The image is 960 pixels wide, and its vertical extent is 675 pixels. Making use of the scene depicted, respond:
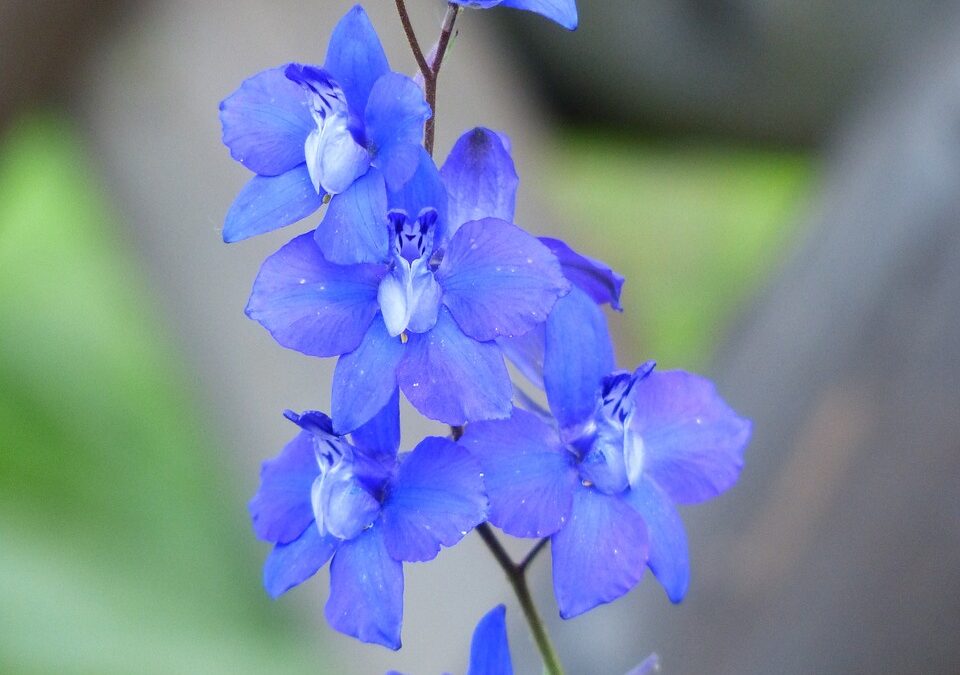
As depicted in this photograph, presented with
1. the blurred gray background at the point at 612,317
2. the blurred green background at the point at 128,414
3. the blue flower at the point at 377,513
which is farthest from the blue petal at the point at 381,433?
the blurred green background at the point at 128,414

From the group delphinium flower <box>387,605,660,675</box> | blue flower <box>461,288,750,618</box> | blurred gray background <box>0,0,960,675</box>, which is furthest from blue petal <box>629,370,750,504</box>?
blurred gray background <box>0,0,960,675</box>

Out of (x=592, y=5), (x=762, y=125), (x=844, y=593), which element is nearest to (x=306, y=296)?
(x=844, y=593)

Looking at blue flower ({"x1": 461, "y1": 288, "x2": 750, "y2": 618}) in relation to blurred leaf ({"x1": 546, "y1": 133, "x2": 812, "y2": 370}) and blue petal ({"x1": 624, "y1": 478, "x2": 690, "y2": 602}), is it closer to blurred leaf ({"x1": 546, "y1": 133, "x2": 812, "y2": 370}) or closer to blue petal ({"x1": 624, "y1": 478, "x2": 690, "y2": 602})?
blue petal ({"x1": 624, "y1": 478, "x2": 690, "y2": 602})

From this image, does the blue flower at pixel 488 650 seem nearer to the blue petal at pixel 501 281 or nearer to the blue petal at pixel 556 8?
the blue petal at pixel 501 281

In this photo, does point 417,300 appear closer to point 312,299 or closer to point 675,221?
point 312,299

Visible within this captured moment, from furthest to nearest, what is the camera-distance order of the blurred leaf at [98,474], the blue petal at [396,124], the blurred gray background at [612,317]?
1. the blurred leaf at [98,474]
2. the blurred gray background at [612,317]
3. the blue petal at [396,124]

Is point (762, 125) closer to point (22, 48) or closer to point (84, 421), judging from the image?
point (22, 48)
